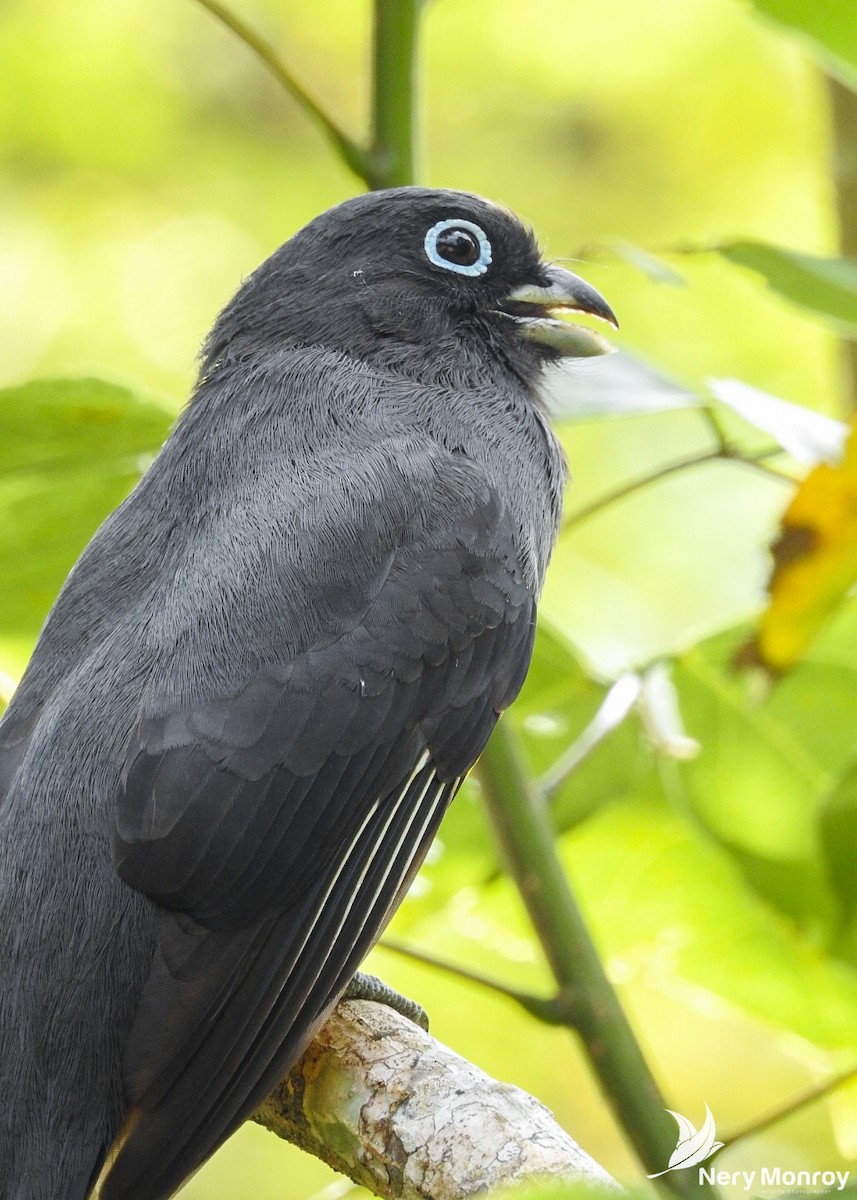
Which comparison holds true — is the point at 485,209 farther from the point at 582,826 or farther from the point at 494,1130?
the point at 494,1130

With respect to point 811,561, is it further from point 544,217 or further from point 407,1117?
point 544,217

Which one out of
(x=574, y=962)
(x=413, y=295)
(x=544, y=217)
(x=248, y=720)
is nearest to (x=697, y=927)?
(x=574, y=962)

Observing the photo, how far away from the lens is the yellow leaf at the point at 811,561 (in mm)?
2703

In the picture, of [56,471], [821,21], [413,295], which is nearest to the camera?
[821,21]

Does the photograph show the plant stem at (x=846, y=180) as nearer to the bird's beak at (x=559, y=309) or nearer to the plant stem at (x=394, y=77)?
the bird's beak at (x=559, y=309)

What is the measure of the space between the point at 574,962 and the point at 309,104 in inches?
76.0

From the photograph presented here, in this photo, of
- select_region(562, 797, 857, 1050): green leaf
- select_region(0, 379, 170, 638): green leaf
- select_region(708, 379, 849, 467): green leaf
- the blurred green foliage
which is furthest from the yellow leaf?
the blurred green foliage

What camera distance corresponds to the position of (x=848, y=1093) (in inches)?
144

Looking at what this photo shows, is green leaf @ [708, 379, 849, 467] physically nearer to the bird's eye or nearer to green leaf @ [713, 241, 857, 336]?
green leaf @ [713, 241, 857, 336]

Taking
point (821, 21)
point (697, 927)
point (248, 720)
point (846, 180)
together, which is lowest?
point (697, 927)

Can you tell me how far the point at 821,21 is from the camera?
3.02 m

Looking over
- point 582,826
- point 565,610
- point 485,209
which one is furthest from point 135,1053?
point 565,610

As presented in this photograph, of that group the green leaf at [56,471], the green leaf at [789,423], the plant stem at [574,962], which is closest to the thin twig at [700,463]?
the green leaf at [789,423]

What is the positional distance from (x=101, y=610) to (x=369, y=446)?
69cm
